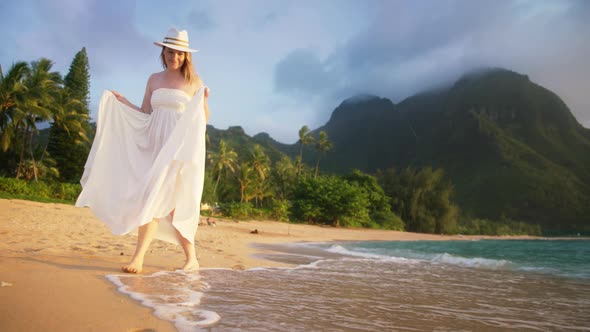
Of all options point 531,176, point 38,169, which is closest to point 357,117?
point 531,176

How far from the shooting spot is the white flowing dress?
3.08 m

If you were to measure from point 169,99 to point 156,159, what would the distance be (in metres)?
0.57

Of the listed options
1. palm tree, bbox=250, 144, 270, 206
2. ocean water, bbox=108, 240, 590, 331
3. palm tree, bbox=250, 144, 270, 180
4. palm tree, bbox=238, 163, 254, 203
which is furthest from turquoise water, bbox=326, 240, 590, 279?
palm tree, bbox=250, 144, 270, 180

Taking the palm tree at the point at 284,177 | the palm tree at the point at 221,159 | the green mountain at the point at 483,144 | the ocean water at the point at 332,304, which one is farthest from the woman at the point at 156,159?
the palm tree at the point at 284,177

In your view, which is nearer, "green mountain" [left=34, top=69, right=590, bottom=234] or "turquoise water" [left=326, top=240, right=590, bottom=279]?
"turquoise water" [left=326, top=240, right=590, bottom=279]

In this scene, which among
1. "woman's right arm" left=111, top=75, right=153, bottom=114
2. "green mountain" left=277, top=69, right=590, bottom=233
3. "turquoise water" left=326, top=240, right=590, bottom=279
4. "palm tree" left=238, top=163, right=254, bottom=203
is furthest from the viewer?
"green mountain" left=277, top=69, right=590, bottom=233

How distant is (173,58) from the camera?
3297 mm

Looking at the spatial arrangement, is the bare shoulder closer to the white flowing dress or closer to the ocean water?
the white flowing dress

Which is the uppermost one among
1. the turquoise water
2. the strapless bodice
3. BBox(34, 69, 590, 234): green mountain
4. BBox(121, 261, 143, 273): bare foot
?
BBox(34, 69, 590, 234): green mountain

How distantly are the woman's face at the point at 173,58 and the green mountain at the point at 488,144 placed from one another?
82.2 metres

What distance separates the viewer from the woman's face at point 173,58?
329 centimetres

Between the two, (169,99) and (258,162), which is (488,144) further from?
(169,99)

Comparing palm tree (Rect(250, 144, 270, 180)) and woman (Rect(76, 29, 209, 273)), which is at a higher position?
palm tree (Rect(250, 144, 270, 180))

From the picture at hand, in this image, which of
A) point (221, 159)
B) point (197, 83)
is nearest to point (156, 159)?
point (197, 83)
